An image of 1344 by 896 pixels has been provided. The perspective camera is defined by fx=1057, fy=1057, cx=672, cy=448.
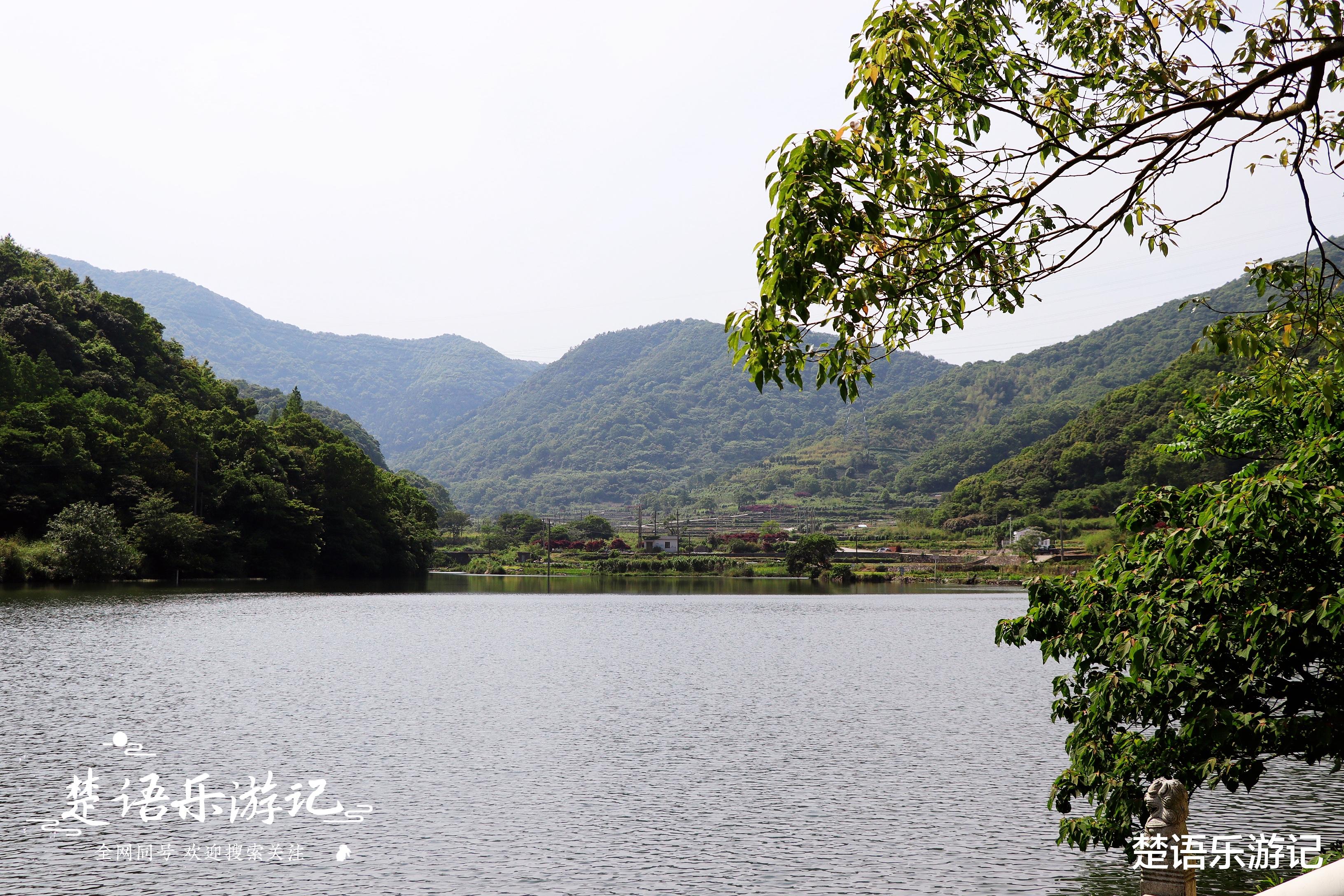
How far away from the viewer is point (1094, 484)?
383 ft

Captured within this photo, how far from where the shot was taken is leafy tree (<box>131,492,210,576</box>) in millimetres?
66875

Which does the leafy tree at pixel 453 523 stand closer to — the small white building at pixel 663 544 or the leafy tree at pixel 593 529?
the leafy tree at pixel 593 529

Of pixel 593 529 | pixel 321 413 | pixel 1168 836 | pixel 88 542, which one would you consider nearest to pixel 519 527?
pixel 593 529

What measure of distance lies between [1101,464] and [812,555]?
111 feet

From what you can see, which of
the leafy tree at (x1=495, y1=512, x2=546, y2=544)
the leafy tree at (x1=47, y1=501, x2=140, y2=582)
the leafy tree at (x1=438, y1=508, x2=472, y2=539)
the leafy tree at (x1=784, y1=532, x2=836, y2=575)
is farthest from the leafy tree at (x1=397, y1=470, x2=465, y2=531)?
the leafy tree at (x1=47, y1=501, x2=140, y2=582)

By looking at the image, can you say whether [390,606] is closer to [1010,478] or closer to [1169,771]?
[1169,771]

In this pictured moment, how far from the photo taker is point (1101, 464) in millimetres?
115188

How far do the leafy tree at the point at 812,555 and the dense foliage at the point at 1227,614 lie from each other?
331 ft

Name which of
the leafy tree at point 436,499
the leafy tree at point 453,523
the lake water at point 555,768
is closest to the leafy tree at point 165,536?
the lake water at point 555,768

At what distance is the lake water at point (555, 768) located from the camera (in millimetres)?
11664

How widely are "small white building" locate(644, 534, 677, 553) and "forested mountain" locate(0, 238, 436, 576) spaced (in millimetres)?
45118

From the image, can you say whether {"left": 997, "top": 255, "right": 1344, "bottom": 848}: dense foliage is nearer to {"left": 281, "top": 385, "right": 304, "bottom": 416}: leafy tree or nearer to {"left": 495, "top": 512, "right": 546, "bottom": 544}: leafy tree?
{"left": 281, "top": 385, "right": 304, "bottom": 416}: leafy tree

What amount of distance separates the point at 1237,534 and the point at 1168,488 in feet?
7.85

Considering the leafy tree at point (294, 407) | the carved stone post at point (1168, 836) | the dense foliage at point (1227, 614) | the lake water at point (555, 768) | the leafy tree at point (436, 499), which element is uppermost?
the leafy tree at point (294, 407)
